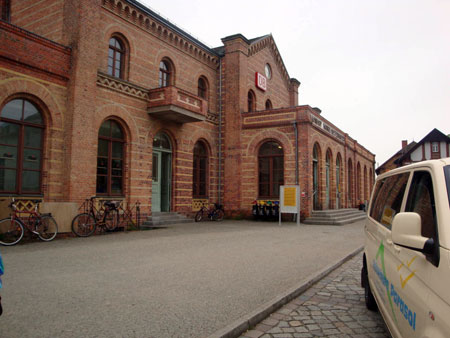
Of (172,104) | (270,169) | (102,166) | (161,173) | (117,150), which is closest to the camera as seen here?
(102,166)

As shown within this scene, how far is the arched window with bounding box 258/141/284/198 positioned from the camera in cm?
1966

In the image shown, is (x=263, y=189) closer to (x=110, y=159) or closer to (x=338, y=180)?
(x=338, y=180)

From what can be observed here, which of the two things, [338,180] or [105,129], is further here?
Answer: [338,180]

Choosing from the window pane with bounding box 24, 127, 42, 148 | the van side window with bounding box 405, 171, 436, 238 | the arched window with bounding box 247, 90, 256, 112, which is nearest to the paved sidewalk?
the van side window with bounding box 405, 171, 436, 238

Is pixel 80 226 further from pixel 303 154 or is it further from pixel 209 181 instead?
pixel 303 154

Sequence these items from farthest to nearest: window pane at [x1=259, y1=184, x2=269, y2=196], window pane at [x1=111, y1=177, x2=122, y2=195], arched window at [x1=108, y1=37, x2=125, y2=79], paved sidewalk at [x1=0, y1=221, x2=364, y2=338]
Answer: window pane at [x1=259, y1=184, x2=269, y2=196] → arched window at [x1=108, y1=37, x2=125, y2=79] → window pane at [x1=111, y1=177, x2=122, y2=195] → paved sidewalk at [x1=0, y1=221, x2=364, y2=338]

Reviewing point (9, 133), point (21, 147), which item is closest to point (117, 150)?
point (21, 147)

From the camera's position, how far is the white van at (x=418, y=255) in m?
2.09

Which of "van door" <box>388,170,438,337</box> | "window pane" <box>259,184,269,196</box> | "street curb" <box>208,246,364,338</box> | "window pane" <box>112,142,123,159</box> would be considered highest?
"window pane" <box>112,142,123,159</box>

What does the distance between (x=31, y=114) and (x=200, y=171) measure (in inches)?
386

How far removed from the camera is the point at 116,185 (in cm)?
1483

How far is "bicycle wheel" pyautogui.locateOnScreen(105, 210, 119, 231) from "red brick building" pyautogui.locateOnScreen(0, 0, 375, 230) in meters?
0.97

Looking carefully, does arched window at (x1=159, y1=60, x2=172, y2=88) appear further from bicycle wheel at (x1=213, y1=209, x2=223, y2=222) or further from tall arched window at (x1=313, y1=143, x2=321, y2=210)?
tall arched window at (x1=313, y1=143, x2=321, y2=210)

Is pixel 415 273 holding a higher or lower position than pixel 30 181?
lower
